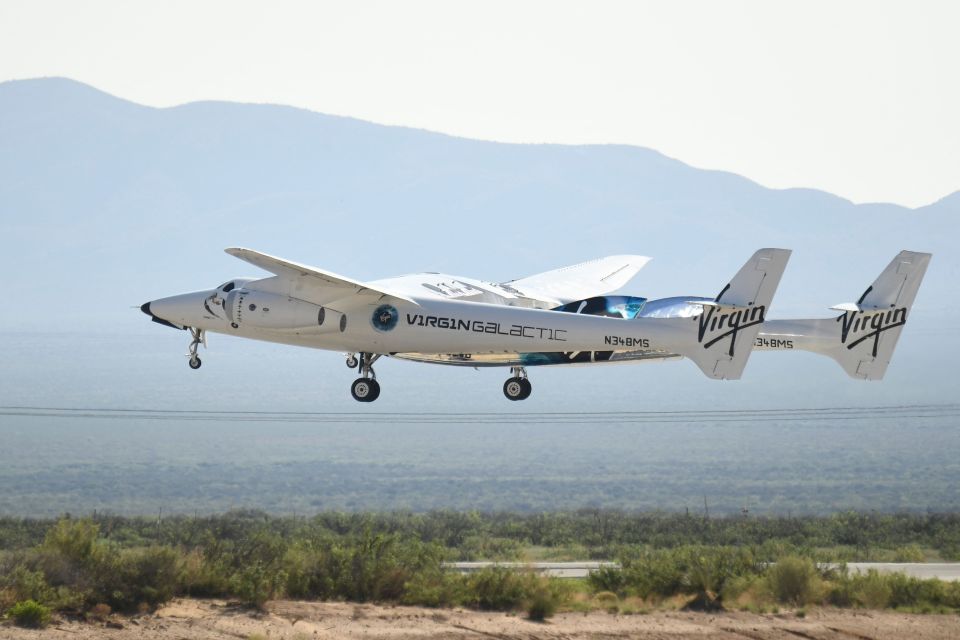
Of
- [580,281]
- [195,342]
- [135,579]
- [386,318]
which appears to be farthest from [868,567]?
[195,342]

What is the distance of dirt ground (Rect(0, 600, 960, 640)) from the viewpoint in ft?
132

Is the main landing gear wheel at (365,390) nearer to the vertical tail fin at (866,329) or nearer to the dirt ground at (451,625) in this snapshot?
the dirt ground at (451,625)

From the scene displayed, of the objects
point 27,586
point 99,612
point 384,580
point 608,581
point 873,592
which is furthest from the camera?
point 608,581

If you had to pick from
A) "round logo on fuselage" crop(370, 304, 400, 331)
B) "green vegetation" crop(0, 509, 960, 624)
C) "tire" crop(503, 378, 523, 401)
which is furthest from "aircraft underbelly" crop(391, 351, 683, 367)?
"green vegetation" crop(0, 509, 960, 624)

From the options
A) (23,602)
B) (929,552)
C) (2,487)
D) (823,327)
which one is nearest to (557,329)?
(823,327)

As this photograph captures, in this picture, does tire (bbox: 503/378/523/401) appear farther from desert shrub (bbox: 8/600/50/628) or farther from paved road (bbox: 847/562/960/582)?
paved road (bbox: 847/562/960/582)

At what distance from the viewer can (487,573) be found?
157 ft

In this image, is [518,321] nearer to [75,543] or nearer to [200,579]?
[200,579]

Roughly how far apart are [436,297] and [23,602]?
14.8 metres

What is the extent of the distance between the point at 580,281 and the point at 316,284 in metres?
13.8

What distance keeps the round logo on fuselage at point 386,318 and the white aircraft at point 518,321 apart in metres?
0.03

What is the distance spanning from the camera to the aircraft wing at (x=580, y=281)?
47031 millimetres

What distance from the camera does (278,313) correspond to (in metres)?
39.3

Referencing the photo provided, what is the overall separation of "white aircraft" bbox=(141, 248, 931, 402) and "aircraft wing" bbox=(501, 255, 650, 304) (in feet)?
10.9
